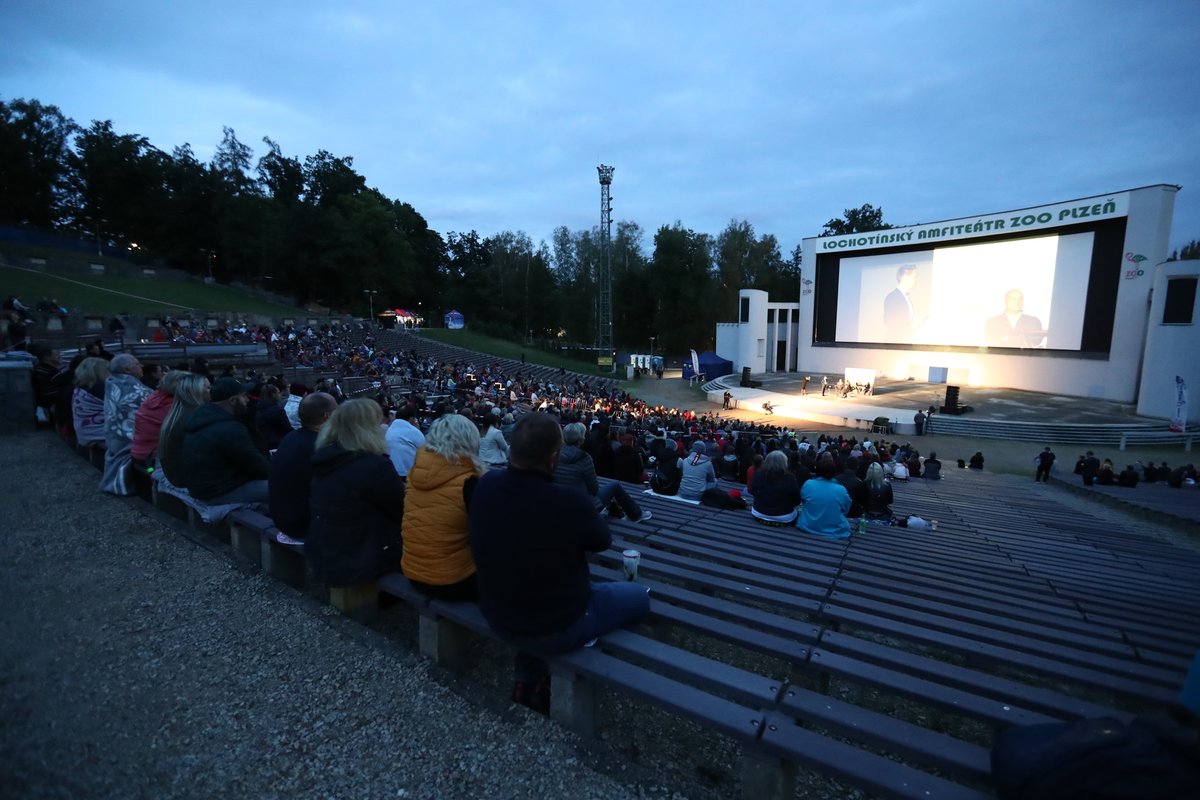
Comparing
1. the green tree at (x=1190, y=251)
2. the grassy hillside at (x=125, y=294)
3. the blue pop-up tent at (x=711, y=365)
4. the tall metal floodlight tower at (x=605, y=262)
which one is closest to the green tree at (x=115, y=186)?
the grassy hillside at (x=125, y=294)

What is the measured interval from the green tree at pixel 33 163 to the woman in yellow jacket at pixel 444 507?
176 feet

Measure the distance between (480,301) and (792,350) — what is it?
3309cm

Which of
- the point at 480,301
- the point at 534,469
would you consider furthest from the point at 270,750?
the point at 480,301

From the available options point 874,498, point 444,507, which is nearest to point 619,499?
point 444,507

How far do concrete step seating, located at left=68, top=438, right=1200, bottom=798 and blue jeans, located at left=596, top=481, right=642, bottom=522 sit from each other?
119 mm

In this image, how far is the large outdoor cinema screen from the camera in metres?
22.2

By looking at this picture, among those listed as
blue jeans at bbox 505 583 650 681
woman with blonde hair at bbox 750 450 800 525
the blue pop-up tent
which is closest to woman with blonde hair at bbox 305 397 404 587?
blue jeans at bbox 505 583 650 681

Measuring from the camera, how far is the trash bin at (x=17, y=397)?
7.64m

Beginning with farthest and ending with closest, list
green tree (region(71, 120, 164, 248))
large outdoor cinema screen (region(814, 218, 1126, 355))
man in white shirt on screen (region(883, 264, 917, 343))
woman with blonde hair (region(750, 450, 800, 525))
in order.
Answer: green tree (region(71, 120, 164, 248)) → man in white shirt on screen (region(883, 264, 917, 343)) → large outdoor cinema screen (region(814, 218, 1126, 355)) → woman with blonde hair (region(750, 450, 800, 525))

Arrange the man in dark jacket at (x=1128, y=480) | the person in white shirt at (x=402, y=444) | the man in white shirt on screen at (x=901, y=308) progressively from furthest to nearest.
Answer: the man in white shirt on screen at (x=901, y=308)
the man in dark jacket at (x=1128, y=480)
the person in white shirt at (x=402, y=444)

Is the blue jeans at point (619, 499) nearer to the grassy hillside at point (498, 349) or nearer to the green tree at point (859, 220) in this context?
the grassy hillside at point (498, 349)

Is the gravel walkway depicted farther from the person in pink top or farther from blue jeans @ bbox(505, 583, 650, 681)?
the person in pink top

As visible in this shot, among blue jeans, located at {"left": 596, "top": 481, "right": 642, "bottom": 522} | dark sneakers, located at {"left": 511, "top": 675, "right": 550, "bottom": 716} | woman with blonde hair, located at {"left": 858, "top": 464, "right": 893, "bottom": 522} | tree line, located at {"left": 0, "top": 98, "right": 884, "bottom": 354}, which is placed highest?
tree line, located at {"left": 0, "top": 98, "right": 884, "bottom": 354}

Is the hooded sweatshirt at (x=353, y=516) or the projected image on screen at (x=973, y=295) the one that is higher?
the projected image on screen at (x=973, y=295)
